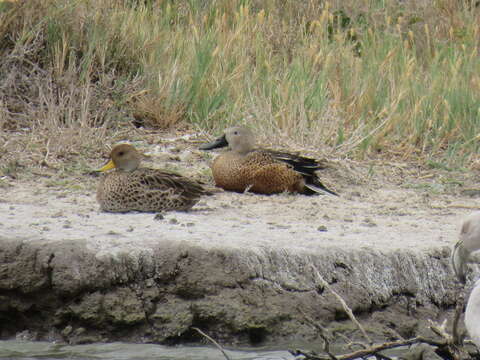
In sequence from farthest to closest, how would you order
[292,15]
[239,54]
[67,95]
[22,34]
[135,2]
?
[292,15] < [135,2] < [239,54] < [22,34] < [67,95]

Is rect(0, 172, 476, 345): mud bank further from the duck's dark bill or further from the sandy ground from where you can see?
the duck's dark bill

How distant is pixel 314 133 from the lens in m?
8.55

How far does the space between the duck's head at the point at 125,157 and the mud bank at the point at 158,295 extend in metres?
1.68

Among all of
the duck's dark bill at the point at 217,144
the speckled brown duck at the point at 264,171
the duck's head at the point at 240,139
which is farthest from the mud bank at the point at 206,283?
the duck's dark bill at the point at 217,144

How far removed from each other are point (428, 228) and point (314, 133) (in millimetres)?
2365

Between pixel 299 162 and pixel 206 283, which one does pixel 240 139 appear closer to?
pixel 299 162

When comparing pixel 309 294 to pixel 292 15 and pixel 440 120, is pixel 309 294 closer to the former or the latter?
pixel 440 120

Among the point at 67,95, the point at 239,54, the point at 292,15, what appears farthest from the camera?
the point at 292,15

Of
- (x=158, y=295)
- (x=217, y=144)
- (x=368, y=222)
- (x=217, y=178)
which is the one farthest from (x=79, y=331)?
(x=217, y=144)

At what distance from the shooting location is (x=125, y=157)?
22.3 feet

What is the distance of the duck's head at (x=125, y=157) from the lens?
6.78 metres

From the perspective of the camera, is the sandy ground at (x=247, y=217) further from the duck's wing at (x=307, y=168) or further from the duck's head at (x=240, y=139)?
the duck's head at (x=240, y=139)

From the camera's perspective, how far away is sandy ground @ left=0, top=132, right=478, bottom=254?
216 inches

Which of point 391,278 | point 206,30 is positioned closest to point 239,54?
point 206,30
